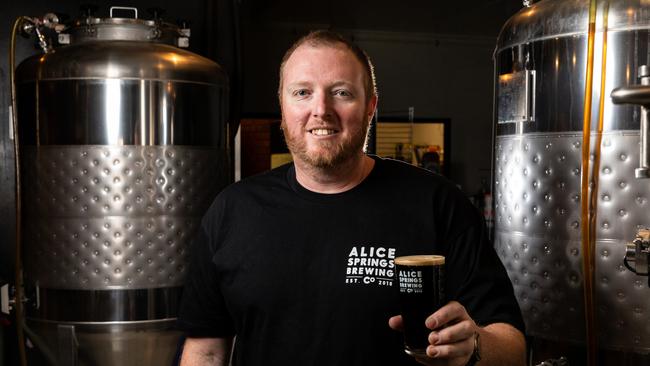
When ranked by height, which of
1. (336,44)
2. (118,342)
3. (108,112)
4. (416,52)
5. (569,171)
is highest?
(416,52)

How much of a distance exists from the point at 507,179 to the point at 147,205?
153cm

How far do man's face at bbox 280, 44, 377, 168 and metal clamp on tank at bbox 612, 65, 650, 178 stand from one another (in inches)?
24.8

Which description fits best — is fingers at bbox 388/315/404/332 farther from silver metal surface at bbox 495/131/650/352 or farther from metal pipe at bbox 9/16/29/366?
metal pipe at bbox 9/16/29/366

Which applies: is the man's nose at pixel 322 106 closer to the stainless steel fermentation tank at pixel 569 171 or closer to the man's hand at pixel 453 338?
the man's hand at pixel 453 338

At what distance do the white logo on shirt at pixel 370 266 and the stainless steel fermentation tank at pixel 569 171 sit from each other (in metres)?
0.84

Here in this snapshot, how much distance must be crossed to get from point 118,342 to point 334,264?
1.70 meters

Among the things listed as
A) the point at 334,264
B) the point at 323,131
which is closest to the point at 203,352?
the point at 334,264

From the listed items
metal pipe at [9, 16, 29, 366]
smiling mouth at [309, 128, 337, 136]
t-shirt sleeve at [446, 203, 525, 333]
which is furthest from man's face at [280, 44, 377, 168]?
metal pipe at [9, 16, 29, 366]

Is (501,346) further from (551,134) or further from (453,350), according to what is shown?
(551,134)

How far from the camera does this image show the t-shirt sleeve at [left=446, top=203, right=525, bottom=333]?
164 cm

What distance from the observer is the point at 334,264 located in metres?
1.70

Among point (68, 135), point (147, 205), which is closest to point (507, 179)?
point (147, 205)

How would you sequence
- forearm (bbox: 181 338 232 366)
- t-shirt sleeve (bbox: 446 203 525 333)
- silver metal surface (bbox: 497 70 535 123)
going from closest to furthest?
t-shirt sleeve (bbox: 446 203 525 333) < forearm (bbox: 181 338 232 366) < silver metal surface (bbox: 497 70 535 123)

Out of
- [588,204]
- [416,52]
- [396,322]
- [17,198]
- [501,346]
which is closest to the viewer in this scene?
[396,322]
